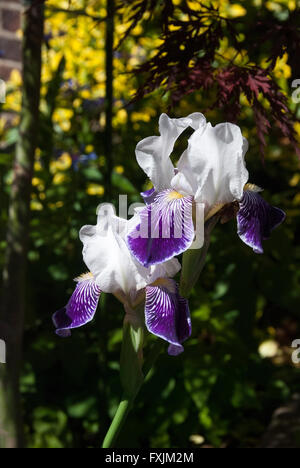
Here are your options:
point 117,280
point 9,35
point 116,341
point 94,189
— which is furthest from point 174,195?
point 9,35

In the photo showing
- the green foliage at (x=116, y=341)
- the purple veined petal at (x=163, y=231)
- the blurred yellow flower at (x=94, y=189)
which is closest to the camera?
the purple veined petal at (x=163, y=231)

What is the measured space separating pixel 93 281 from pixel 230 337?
2.66 ft

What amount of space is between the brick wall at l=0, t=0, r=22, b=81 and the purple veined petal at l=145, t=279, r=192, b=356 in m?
2.21

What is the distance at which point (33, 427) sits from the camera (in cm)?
Answer: 163

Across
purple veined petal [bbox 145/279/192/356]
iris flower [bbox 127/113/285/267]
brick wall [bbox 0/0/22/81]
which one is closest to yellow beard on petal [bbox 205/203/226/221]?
iris flower [bbox 127/113/285/267]

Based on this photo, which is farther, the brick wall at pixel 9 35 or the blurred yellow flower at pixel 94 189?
the brick wall at pixel 9 35

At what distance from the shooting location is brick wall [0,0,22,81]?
2.76 meters

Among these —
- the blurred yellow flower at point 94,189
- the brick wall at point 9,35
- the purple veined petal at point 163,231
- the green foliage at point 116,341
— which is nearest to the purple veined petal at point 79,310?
the purple veined petal at point 163,231

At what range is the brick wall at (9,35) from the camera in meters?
2.76

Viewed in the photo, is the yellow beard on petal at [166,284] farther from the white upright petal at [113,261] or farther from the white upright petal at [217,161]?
the white upright petal at [217,161]

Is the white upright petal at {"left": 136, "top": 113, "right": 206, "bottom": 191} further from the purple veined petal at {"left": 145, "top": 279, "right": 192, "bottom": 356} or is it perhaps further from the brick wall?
the brick wall

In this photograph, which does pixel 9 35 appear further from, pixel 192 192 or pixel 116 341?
pixel 192 192

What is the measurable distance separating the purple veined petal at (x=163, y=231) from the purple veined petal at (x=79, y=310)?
0.13m
